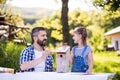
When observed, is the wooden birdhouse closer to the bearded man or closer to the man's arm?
the man's arm

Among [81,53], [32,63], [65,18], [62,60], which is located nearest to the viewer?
[62,60]

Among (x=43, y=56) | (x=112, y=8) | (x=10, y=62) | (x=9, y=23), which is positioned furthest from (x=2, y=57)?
(x=43, y=56)

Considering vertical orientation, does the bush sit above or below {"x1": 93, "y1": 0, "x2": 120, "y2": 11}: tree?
below

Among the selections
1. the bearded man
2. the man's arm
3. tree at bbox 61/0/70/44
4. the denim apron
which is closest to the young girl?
the denim apron

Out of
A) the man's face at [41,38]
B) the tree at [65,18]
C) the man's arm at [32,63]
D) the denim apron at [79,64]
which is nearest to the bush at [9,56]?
the denim apron at [79,64]

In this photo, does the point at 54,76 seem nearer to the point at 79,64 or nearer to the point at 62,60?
the point at 62,60

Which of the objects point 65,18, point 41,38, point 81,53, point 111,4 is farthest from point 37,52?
point 65,18

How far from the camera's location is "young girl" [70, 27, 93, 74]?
5.78 metres

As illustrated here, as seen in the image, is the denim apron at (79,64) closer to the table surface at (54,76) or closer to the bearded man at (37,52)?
the bearded man at (37,52)

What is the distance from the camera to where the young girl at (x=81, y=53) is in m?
5.78

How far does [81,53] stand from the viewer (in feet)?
19.5

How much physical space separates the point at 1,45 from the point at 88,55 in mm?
7904

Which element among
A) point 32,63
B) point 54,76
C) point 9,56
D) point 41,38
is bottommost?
point 9,56

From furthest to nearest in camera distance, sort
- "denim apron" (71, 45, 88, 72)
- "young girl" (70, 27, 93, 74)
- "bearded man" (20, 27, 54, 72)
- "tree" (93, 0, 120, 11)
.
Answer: "tree" (93, 0, 120, 11) → "denim apron" (71, 45, 88, 72) → "young girl" (70, 27, 93, 74) → "bearded man" (20, 27, 54, 72)
